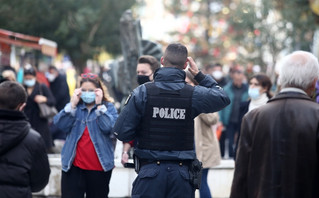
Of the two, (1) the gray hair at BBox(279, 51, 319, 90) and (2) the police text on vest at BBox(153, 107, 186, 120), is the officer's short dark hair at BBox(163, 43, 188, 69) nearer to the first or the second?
(2) the police text on vest at BBox(153, 107, 186, 120)

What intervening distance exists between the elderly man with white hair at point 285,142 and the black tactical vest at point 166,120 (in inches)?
45.9

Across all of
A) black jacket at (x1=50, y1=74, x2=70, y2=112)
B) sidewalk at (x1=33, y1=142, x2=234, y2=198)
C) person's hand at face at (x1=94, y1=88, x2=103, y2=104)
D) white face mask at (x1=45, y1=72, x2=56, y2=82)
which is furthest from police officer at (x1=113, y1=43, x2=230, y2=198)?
white face mask at (x1=45, y1=72, x2=56, y2=82)

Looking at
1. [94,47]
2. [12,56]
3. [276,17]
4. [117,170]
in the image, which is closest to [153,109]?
[117,170]

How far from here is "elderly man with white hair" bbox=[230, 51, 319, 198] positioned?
177 inches

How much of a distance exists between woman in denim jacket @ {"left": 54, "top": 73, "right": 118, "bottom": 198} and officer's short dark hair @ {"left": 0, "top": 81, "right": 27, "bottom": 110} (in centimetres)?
187

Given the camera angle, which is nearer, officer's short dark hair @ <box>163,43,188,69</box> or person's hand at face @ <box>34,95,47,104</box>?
officer's short dark hair @ <box>163,43,188,69</box>

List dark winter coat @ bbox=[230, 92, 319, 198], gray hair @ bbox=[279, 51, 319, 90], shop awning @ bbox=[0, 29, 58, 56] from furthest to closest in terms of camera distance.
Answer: shop awning @ bbox=[0, 29, 58, 56] → gray hair @ bbox=[279, 51, 319, 90] → dark winter coat @ bbox=[230, 92, 319, 198]

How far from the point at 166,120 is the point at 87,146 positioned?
1696mm

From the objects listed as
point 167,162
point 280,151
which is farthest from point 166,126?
point 280,151

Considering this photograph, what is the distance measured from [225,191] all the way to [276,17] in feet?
41.3

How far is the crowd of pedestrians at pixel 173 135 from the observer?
15.0 ft

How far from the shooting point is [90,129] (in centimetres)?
729

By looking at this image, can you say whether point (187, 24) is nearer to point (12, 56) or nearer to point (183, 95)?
point (12, 56)

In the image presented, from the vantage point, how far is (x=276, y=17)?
70.9 ft
